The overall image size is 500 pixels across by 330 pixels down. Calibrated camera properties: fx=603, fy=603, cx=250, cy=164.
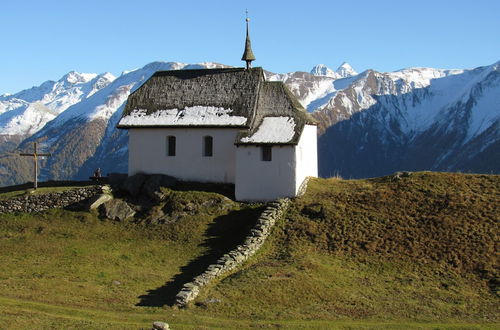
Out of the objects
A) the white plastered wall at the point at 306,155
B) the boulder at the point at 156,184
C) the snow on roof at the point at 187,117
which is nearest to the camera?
the white plastered wall at the point at 306,155

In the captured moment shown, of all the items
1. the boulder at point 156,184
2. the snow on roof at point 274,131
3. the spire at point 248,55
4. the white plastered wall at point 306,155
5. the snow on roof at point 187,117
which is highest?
the spire at point 248,55

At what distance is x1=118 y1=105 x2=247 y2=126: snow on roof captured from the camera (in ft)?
152

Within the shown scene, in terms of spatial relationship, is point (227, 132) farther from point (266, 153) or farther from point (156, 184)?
point (156, 184)

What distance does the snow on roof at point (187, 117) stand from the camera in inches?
1820

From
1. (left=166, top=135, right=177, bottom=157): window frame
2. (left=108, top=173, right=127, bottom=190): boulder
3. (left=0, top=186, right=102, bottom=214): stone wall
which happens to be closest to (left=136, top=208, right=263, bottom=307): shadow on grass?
(left=166, top=135, right=177, bottom=157): window frame

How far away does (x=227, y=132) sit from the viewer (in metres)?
46.3

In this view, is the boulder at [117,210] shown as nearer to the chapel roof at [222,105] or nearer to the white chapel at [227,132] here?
the white chapel at [227,132]

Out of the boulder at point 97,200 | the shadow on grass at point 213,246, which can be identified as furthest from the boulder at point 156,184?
the shadow on grass at point 213,246

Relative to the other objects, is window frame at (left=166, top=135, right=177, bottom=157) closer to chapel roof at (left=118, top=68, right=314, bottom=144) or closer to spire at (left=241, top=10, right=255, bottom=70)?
chapel roof at (left=118, top=68, right=314, bottom=144)

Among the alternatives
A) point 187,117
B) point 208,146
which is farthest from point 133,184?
point 187,117

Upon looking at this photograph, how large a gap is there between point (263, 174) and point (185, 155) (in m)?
7.20

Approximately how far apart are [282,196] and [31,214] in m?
18.7

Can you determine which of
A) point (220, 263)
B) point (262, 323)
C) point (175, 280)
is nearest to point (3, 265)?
point (175, 280)

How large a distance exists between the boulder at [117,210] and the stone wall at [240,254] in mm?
10304
